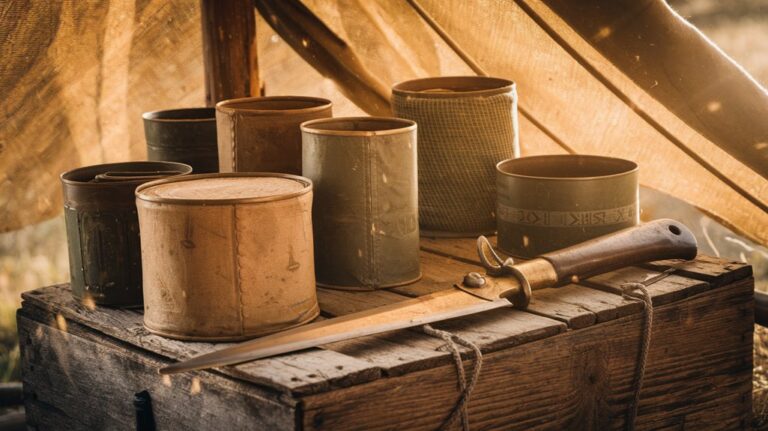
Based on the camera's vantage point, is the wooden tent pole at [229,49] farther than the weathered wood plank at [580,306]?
Yes

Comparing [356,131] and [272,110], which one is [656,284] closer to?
[356,131]

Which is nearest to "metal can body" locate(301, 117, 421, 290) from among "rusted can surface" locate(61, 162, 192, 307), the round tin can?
the round tin can

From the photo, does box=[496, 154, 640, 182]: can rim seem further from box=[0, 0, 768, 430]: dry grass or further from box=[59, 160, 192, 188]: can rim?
box=[0, 0, 768, 430]: dry grass

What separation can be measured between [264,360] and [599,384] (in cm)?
50

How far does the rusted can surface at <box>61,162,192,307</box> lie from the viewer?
1439 millimetres

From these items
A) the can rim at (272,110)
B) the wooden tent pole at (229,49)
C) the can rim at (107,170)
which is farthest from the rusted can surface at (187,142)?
the wooden tent pole at (229,49)

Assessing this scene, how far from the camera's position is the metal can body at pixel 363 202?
1.47 meters

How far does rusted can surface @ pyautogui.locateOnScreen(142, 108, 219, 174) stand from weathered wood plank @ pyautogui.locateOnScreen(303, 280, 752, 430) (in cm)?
70

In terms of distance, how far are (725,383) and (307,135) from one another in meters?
0.75

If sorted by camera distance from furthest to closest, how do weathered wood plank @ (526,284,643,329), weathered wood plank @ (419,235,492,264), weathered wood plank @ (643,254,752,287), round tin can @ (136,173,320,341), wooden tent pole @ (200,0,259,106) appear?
wooden tent pole @ (200,0,259,106) → weathered wood plank @ (419,235,492,264) → weathered wood plank @ (643,254,752,287) → weathered wood plank @ (526,284,643,329) → round tin can @ (136,173,320,341)

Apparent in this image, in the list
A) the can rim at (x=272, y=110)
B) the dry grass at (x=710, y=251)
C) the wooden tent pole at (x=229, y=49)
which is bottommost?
the dry grass at (x=710, y=251)

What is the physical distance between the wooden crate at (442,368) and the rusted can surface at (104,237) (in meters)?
0.04

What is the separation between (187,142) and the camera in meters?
1.80

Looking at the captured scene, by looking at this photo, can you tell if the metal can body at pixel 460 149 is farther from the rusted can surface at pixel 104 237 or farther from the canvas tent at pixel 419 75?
the rusted can surface at pixel 104 237
